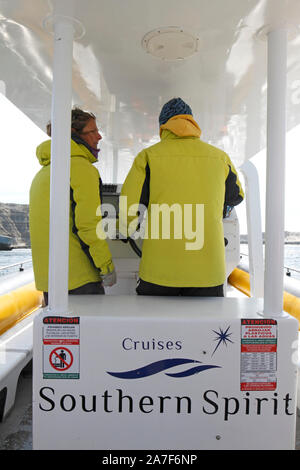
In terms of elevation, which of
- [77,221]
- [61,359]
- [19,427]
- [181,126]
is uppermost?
[181,126]

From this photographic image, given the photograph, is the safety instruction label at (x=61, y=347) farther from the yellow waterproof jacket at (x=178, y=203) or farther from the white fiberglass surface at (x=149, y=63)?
the white fiberglass surface at (x=149, y=63)

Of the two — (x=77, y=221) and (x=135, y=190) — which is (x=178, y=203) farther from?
(x=77, y=221)

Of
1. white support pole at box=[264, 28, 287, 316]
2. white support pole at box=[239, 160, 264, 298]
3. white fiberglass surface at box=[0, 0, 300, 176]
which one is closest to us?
white fiberglass surface at box=[0, 0, 300, 176]

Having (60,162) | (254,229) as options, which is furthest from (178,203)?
(254,229)

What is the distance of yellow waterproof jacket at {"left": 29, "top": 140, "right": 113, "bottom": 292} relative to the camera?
69.7 inches

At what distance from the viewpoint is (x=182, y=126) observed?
181 centimetres

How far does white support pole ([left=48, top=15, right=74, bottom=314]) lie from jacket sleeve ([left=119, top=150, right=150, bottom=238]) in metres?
0.32

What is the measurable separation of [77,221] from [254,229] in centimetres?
313

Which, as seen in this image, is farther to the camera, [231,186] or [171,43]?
[231,186]

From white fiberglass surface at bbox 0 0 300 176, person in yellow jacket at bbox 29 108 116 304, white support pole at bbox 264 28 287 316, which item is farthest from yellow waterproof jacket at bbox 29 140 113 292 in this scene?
white support pole at bbox 264 28 287 316

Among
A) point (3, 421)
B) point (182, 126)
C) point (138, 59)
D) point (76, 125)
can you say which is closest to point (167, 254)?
point (182, 126)

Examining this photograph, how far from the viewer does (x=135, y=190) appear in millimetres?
1779

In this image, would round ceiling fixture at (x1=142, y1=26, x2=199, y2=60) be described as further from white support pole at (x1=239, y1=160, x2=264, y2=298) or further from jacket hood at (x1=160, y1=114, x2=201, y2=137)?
white support pole at (x1=239, y1=160, x2=264, y2=298)

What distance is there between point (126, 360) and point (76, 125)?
1.18 meters
